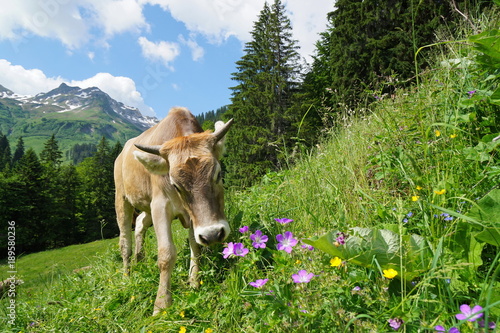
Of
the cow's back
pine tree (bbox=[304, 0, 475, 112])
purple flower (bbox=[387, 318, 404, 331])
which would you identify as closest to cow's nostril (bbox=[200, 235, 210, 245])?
the cow's back

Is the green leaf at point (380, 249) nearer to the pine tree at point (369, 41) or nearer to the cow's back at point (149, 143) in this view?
the cow's back at point (149, 143)

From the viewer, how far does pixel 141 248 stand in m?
5.00

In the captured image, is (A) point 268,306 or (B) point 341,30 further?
(B) point 341,30

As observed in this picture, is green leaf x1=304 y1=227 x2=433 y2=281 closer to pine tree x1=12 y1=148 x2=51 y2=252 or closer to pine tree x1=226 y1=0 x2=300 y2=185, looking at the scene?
pine tree x1=226 y1=0 x2=300 y2=185

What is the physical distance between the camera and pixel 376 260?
1.46 m

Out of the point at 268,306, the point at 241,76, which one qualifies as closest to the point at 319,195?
the point at 268,306

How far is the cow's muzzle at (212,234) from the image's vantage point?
2684 millimetres

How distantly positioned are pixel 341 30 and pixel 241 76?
11.1 m

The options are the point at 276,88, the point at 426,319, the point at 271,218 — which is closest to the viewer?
the point at 426,319

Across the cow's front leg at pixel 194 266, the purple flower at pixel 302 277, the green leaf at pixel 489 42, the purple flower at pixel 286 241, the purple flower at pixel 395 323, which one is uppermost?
the green leaf at pixel 489 42

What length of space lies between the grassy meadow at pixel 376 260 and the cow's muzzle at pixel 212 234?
0.31 meters

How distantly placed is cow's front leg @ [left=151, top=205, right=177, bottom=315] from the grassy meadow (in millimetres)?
199

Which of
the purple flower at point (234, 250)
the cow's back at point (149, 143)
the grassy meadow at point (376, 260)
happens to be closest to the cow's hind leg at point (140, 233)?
the cow's back at point (149, 143)

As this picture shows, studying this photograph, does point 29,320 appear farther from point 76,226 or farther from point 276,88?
point 76,226
